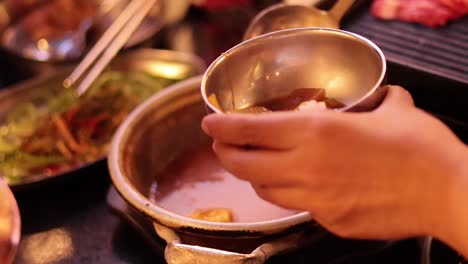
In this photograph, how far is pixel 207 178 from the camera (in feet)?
4.02

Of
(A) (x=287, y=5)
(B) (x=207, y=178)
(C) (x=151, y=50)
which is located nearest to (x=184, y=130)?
(B) (x=207, y=178)

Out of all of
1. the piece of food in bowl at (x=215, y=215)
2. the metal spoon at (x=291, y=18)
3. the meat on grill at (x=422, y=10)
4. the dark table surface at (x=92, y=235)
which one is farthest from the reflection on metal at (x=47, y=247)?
the meat on grill at (x=422, y=10)

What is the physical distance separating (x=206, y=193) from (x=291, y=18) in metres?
0.45

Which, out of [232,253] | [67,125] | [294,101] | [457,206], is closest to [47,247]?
[67,125]

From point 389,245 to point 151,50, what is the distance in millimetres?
956

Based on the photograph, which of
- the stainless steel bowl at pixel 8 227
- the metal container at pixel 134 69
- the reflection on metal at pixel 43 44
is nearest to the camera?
the stainless steel bowl at pixel 8 227

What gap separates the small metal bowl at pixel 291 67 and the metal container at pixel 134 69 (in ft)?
2.03

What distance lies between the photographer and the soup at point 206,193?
1.08 m

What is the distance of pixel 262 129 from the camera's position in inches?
26.6

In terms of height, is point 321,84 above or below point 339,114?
below

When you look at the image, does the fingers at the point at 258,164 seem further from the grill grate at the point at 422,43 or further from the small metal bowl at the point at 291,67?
the grill grate at the point at 422,43

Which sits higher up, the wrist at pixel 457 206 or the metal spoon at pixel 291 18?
the wrist at pixel 457 206

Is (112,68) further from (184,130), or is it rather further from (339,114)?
(339,114)

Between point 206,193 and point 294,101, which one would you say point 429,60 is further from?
point 206,193
